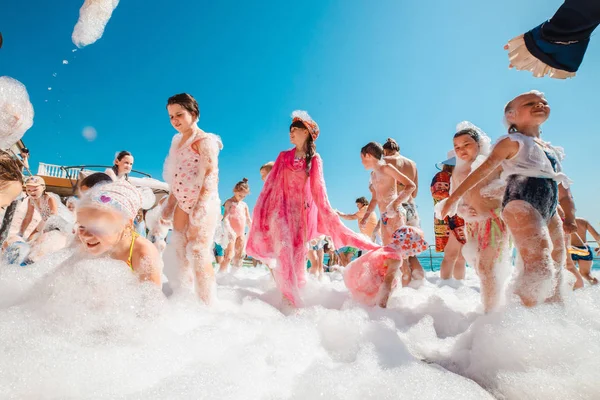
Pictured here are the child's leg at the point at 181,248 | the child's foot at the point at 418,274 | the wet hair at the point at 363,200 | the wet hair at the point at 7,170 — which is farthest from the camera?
the wet hair at the point at 363,200

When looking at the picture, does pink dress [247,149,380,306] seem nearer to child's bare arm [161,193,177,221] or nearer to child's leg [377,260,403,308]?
child's leg [377,260,403,308]

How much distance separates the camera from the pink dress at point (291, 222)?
308 cm

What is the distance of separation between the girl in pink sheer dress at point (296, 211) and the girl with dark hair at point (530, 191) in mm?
1258

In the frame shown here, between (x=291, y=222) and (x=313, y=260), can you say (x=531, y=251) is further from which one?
(x=313, y=260)

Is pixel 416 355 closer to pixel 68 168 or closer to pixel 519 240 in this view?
pixel 519 240

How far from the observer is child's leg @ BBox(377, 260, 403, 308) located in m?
2.84

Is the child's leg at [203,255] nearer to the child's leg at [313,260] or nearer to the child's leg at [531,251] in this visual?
the child's leg at [531,251]

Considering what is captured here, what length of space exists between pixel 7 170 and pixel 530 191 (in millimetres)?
3531

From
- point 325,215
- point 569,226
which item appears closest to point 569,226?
point 569,226

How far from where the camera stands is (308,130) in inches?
129

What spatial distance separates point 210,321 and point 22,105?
5.61 feet

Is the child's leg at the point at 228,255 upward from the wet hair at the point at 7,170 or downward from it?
upward

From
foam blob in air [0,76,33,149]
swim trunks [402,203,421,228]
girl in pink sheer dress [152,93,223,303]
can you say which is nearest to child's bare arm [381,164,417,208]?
swim trunks [402,203,421,228]

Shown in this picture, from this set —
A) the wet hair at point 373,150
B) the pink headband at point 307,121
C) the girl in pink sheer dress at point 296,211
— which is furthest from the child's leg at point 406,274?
the pink headband at point 307,121
